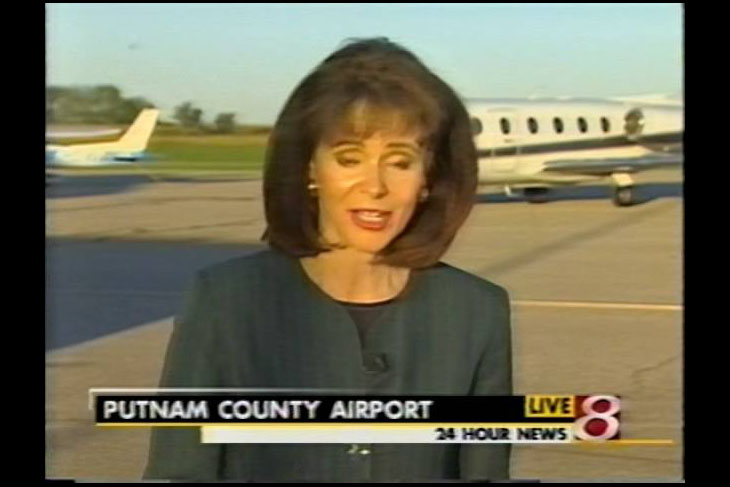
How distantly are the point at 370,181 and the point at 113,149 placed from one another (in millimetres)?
791

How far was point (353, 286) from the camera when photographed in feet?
18.6

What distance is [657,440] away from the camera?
572 cm

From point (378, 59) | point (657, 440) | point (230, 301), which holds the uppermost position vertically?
point (378, 59)

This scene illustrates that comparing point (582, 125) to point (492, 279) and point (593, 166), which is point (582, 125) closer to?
point (593, 166)

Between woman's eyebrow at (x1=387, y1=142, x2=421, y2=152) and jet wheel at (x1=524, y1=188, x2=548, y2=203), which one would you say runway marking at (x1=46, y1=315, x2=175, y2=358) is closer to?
woman's eyebrow at (x1=387, y1=142, x2=421, y2=152)

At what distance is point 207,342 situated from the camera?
18.4 ft

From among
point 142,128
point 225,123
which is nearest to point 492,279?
point 225,123

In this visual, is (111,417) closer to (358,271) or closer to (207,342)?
(207,342)

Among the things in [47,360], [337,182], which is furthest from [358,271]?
[47,360]

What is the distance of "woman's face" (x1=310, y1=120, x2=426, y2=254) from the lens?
558 cm

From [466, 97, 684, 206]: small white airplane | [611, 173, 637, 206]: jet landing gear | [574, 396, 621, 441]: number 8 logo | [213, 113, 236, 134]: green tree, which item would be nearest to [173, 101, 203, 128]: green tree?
[213, 113, 236, 134]: green tree
